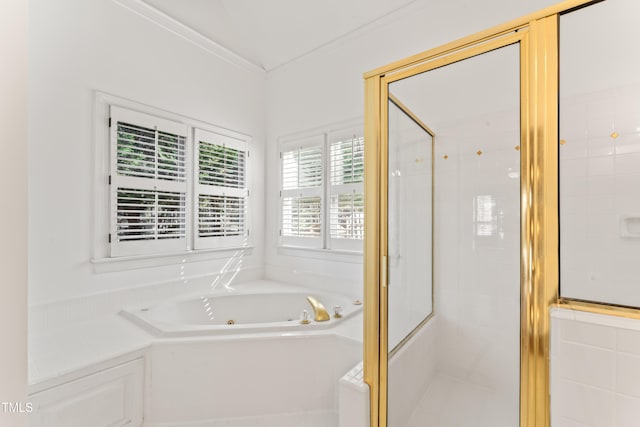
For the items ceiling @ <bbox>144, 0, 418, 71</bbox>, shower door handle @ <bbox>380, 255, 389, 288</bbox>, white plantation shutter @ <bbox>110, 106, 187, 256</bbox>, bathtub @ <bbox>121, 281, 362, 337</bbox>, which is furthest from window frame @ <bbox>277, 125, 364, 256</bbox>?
shower door handle @ <bbox>380, 255, 389, 288</bbox>

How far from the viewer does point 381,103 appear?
53.7 inches

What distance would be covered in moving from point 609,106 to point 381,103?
1.02 meters

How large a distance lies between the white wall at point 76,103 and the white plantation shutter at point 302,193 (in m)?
1.06

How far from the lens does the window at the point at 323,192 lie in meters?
2.65

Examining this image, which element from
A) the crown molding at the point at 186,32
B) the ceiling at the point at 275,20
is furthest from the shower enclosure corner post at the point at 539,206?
the crown molding at the point at 186,32

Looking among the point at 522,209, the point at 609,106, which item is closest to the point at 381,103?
the point at 522,209

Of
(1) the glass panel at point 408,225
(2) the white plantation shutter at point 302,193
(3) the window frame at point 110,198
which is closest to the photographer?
(1) the glass panel at point 408,225

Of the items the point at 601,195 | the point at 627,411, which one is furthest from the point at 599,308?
the point at 601,195

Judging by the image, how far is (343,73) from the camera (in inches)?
107

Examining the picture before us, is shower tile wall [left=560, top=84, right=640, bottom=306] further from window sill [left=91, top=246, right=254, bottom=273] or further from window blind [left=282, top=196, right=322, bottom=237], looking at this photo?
window sill [left=91, top=246, right=254, bottom=273]

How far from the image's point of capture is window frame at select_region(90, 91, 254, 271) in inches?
82.7

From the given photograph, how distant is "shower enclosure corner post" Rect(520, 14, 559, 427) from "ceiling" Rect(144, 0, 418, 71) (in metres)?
1.70

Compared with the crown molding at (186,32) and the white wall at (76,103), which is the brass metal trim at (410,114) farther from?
the crown molding at (186,32)

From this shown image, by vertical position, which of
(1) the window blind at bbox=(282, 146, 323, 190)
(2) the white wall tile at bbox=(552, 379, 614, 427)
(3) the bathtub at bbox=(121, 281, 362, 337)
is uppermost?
(1) the window blind at bbox=(282, 146, 323, 190)
